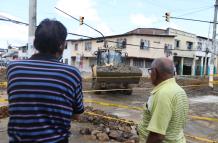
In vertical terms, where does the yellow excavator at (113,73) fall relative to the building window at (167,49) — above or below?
below

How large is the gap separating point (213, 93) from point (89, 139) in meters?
18.4

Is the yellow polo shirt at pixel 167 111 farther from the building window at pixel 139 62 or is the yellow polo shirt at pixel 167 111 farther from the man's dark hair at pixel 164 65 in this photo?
the building window at pixel 139 62

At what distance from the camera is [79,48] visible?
6112cm

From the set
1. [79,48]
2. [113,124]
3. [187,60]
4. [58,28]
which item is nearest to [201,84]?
[113,124]

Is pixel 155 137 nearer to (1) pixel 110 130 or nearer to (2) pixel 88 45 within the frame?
(1) pixel 110 130

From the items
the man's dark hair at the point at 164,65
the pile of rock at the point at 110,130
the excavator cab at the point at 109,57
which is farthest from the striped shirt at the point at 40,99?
the excavator cab at the point at 109,57

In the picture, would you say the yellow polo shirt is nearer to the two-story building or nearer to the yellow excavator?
the yellow excavator

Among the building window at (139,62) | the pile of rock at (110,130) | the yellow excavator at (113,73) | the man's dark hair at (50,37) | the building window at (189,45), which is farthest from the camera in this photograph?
the building window at (189,45)

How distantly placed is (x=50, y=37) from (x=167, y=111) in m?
1.16

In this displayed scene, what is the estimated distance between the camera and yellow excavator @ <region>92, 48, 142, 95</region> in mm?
19250

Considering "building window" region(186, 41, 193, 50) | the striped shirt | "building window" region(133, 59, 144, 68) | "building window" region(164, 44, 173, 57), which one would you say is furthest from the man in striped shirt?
"building window" region(186, 41, 193, 50)

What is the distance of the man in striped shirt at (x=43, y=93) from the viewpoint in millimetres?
2510

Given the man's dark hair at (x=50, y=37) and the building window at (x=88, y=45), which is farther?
the building window at (x=88, y=45)

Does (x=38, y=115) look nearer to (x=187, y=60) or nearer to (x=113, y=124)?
(x=113, y=124)
